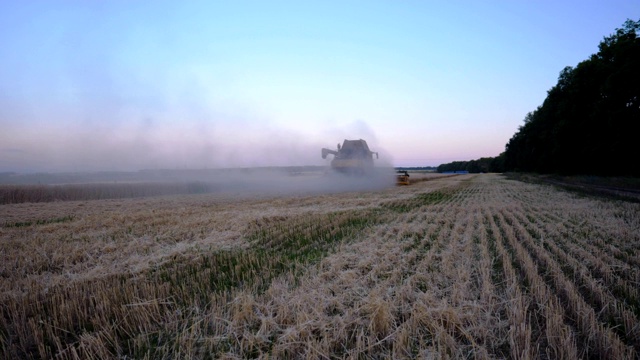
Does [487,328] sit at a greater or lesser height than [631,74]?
lesser

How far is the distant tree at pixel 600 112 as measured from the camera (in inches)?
939

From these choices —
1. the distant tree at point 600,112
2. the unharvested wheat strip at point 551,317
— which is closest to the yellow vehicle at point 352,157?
the distant tree at point 600,112

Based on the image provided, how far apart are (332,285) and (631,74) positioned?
107 feet

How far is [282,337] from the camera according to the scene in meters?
2.90

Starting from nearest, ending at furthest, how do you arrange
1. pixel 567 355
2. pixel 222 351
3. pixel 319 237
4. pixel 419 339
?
pixel 567 355 → pixel 222 351 → pixel 419 339 → pixel 319 237

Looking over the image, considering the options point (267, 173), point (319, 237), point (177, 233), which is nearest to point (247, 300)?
point (319, 237)

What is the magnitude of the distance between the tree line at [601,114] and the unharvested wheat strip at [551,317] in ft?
95.2

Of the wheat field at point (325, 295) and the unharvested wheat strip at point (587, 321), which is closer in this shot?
the unharvested wheat strip at point (587, 321)

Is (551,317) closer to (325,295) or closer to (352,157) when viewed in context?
(325,295)

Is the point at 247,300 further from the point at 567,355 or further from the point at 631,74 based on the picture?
the point at 631,74

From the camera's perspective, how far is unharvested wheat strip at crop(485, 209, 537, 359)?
2.59m

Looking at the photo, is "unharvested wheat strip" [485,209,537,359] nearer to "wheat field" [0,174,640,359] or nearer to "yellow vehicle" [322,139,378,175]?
"wheat field" [0,174,640,359]

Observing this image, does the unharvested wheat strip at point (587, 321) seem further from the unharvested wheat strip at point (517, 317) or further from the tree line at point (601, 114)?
the tree line at point (601, 114)

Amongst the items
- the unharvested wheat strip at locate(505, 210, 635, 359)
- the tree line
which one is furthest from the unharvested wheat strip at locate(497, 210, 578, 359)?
the tree line
